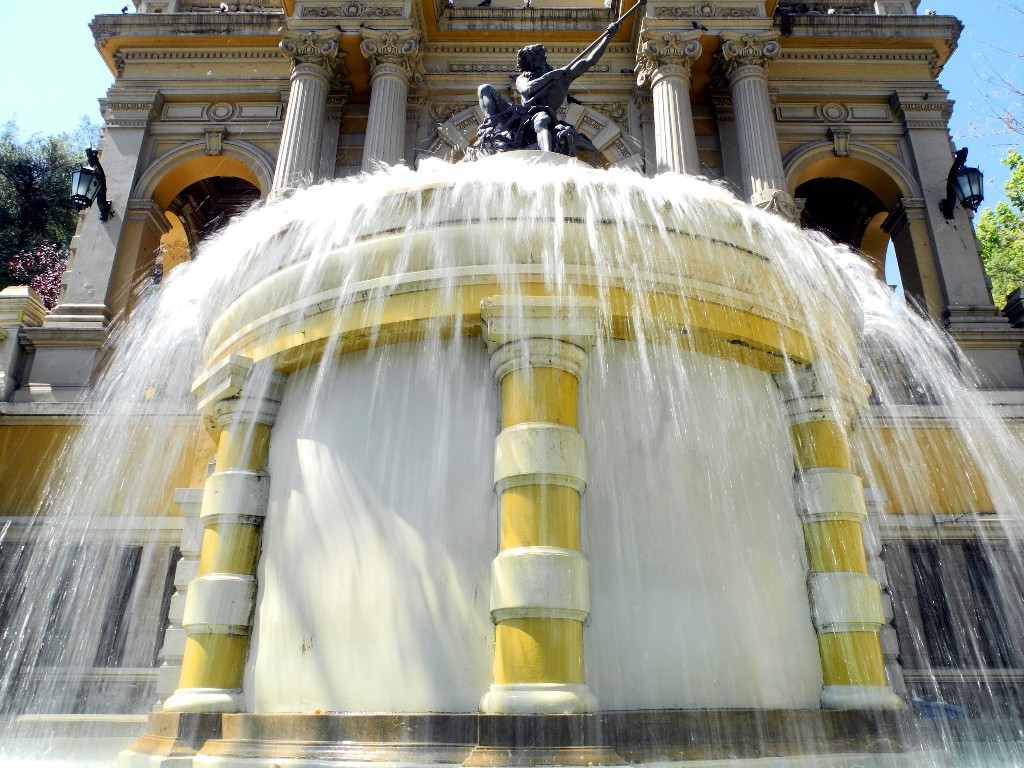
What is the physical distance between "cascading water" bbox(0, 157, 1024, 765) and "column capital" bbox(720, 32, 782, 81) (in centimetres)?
1302

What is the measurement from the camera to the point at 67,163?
1204 inches

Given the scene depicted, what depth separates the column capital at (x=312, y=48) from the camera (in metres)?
16.3

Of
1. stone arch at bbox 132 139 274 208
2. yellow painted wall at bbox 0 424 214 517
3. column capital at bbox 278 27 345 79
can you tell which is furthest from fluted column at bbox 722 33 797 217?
yellow painted wall at bbox 0 424 214 517

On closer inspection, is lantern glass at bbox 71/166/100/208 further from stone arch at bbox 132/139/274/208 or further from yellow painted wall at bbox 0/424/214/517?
yellow painted wall at bbox 0/424/214/517

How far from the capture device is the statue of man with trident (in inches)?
322

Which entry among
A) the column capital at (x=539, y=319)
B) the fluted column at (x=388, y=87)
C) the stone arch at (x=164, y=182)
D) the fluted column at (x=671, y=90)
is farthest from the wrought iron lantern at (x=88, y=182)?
the column capital at (x=539, y=319)

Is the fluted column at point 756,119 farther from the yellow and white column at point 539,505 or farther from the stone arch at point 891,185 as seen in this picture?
the yellow and white column at point 539,505

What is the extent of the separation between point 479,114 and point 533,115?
31.1 feet

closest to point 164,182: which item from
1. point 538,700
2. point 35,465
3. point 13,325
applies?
point 13,325

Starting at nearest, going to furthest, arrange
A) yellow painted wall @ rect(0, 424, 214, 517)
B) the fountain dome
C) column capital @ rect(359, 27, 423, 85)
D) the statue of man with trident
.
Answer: the fountain dome
the statue of man with trident
yellow painted wall @ rect(0, 424, 214, 517)
column capital @ rect(359, 27, 423, 85)

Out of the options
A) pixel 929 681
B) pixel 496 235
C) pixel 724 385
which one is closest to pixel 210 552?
pixel 496 235

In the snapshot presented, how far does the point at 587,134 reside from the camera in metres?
17.3

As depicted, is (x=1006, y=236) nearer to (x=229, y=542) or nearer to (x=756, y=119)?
(x=756, y=119)

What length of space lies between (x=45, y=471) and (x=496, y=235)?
10101mm
